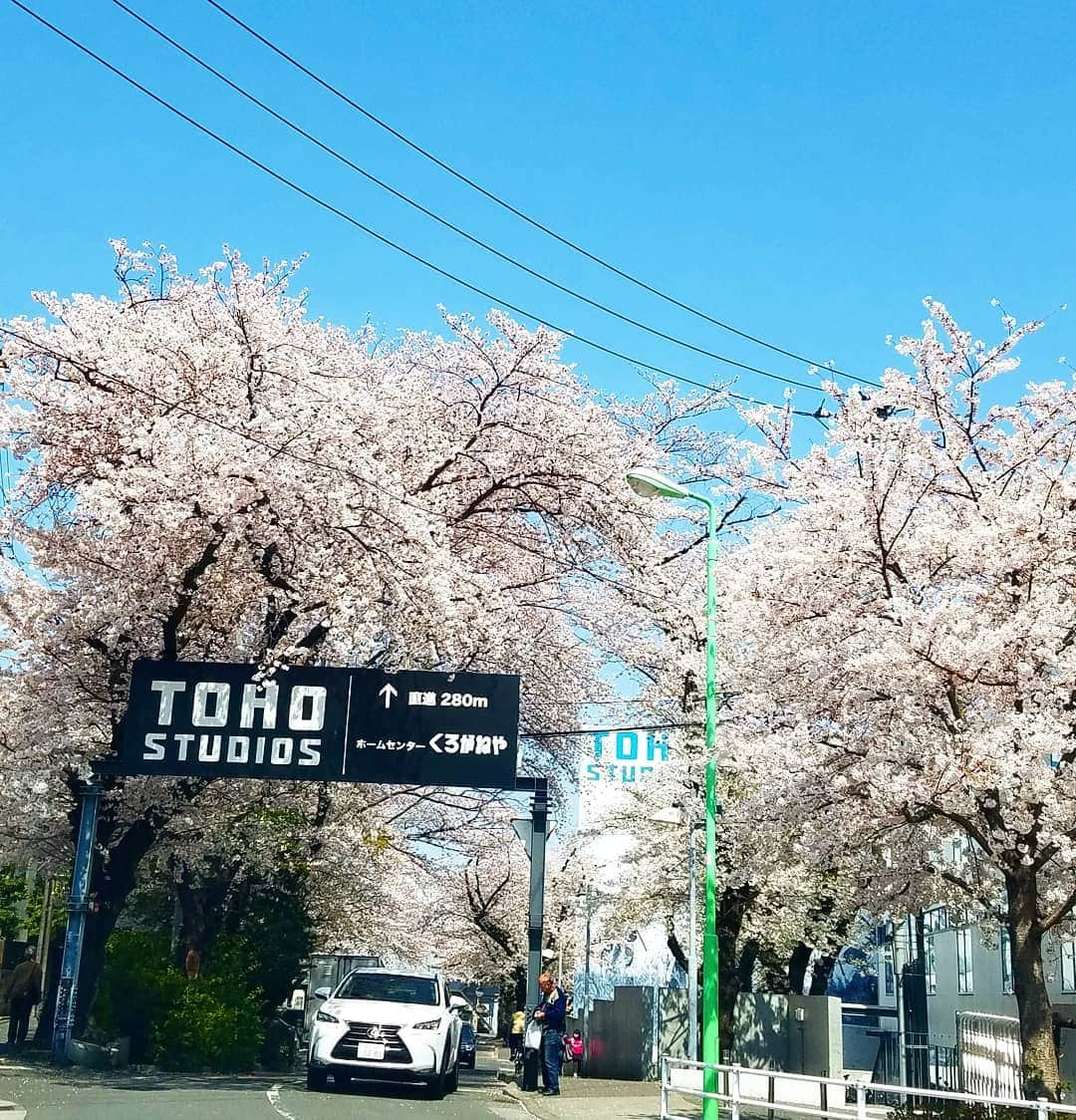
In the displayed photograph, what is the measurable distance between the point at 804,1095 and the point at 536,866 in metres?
8.15

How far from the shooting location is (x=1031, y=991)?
1517 cm

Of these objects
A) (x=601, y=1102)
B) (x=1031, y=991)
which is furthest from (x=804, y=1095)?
(x=1031, y=991)

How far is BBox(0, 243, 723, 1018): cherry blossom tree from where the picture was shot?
19.3 metres

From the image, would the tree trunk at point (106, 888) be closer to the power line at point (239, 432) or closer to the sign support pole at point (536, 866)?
the sign support pole at point (536, 866)

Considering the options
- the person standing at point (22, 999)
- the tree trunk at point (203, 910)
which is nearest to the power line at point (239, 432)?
the person standing at point (22, 999)

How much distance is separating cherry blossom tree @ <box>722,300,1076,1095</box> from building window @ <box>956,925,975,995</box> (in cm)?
3026

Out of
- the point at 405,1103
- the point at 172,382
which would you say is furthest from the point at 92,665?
the point at 405,1103

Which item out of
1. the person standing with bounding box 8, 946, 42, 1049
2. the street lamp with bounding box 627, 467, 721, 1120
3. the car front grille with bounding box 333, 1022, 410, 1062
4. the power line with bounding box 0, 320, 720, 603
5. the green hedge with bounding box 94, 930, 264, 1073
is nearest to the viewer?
the street lamp with bounding box 627, 467, 721, 1120

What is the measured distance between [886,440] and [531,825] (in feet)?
29.5

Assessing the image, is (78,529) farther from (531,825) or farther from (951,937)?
(951,937)

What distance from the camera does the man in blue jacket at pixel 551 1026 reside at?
1980 cm

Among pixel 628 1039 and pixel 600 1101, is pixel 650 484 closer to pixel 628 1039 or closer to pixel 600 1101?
pixel 600 1101

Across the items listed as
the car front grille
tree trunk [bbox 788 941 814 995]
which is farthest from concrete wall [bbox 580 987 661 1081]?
tree trunk [bbox 788 941 814 995]

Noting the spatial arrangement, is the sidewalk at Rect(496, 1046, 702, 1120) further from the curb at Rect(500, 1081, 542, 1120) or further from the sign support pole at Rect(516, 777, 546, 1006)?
the sign support pole at Rect(516, 777, 546, 1006)
